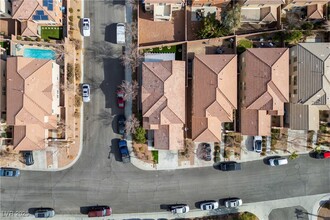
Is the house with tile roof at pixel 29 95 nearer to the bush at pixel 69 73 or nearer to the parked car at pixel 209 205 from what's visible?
the bush at pixel 69 73

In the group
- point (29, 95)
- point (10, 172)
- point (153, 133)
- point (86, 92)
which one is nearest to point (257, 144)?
point (153, 133)

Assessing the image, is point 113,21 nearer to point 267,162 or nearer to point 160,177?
point 160,177

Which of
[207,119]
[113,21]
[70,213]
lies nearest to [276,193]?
[207,119]

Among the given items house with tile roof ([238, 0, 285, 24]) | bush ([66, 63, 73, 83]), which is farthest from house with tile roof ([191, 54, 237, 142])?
bush ([66, 63, 73, 83])

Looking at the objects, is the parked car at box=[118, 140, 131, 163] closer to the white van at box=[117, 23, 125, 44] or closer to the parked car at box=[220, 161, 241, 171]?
the parked car at box=[220, 161, 241, 171]

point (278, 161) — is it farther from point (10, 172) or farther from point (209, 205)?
point (10, 172)


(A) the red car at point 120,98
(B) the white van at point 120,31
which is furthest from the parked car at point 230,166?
(B) the white van at point 120,31
